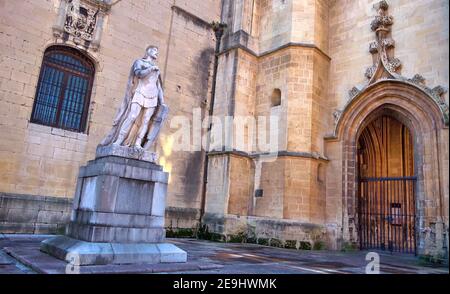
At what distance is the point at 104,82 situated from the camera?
9.33 m

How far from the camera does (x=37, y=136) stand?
26.9 feet

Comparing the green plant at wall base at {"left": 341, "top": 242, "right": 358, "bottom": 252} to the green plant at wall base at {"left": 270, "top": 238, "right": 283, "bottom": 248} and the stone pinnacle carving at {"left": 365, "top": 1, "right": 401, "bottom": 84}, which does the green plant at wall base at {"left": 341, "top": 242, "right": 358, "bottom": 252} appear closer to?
the green plant at wall base at {"left": 270, "top": 238, "right": 283, "bottom": 248}

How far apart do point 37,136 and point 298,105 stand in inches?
263

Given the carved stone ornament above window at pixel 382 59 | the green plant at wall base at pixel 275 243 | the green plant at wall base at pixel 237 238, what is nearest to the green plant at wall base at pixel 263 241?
the green plant at wall base at pixel 275 243

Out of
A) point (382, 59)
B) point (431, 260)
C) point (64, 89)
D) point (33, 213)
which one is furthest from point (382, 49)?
point (33, 213)

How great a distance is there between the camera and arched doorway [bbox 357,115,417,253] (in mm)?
11297

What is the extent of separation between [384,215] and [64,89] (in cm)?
1011

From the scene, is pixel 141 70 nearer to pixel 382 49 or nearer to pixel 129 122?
pixel 129 122

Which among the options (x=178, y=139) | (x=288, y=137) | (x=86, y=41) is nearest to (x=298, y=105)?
(x=288, y=137)

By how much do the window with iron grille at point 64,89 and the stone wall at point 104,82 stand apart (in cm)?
23

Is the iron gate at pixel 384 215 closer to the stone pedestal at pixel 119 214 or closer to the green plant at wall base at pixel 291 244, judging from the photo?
the green plant at wall base at pixel 291 244

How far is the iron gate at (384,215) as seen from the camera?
33.6ft
